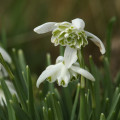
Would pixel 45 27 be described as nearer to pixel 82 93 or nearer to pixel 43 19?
pixel 82 93

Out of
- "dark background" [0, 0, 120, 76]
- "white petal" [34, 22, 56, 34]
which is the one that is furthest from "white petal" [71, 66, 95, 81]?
"dark background" [0, 0, 120, 76]

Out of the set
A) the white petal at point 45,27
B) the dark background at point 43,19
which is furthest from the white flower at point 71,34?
the dark background at point 43,19

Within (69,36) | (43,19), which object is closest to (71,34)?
(69,36)

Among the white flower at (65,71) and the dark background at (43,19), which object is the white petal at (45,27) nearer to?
the white flower at (65,71)

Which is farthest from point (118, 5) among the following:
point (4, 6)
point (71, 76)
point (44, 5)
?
point (71, 76)

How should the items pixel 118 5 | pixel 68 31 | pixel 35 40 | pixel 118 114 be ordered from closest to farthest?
pixel 68 31 → pixel 118 114 → pixel 118 5 → pixel 35 40

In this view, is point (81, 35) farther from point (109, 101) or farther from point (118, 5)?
point (118, 5)
